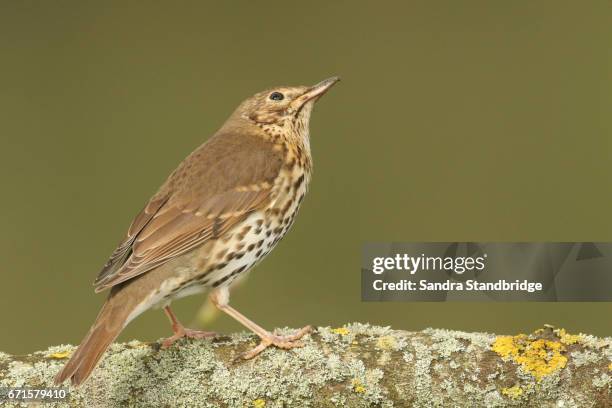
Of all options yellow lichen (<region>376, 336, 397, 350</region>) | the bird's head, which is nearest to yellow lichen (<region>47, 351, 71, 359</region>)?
yellow lichen (<region>376, 336, 397, 350</region>)

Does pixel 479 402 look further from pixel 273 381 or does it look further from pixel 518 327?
pixel 518 327

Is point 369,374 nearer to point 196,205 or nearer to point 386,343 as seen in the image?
point 386,343

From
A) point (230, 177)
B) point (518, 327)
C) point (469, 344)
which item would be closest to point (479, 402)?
point (469, 344)

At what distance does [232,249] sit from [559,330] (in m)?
1.13

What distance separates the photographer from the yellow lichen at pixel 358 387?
3.24m

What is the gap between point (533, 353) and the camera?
3.25m

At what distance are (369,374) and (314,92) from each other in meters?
1.32

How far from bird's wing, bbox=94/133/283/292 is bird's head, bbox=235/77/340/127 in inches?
9.8

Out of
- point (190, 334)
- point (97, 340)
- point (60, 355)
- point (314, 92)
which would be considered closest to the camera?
point (97, 340)

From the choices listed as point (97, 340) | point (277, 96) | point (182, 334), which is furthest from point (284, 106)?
point (97, 340)

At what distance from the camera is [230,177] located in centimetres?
380

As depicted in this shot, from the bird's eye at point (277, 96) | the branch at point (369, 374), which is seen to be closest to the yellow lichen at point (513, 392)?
the branch at point (369, 374)

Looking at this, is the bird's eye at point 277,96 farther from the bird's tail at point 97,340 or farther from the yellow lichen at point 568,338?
the yellow lichen at point 568,338

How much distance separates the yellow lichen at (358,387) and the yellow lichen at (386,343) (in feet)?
0.50
